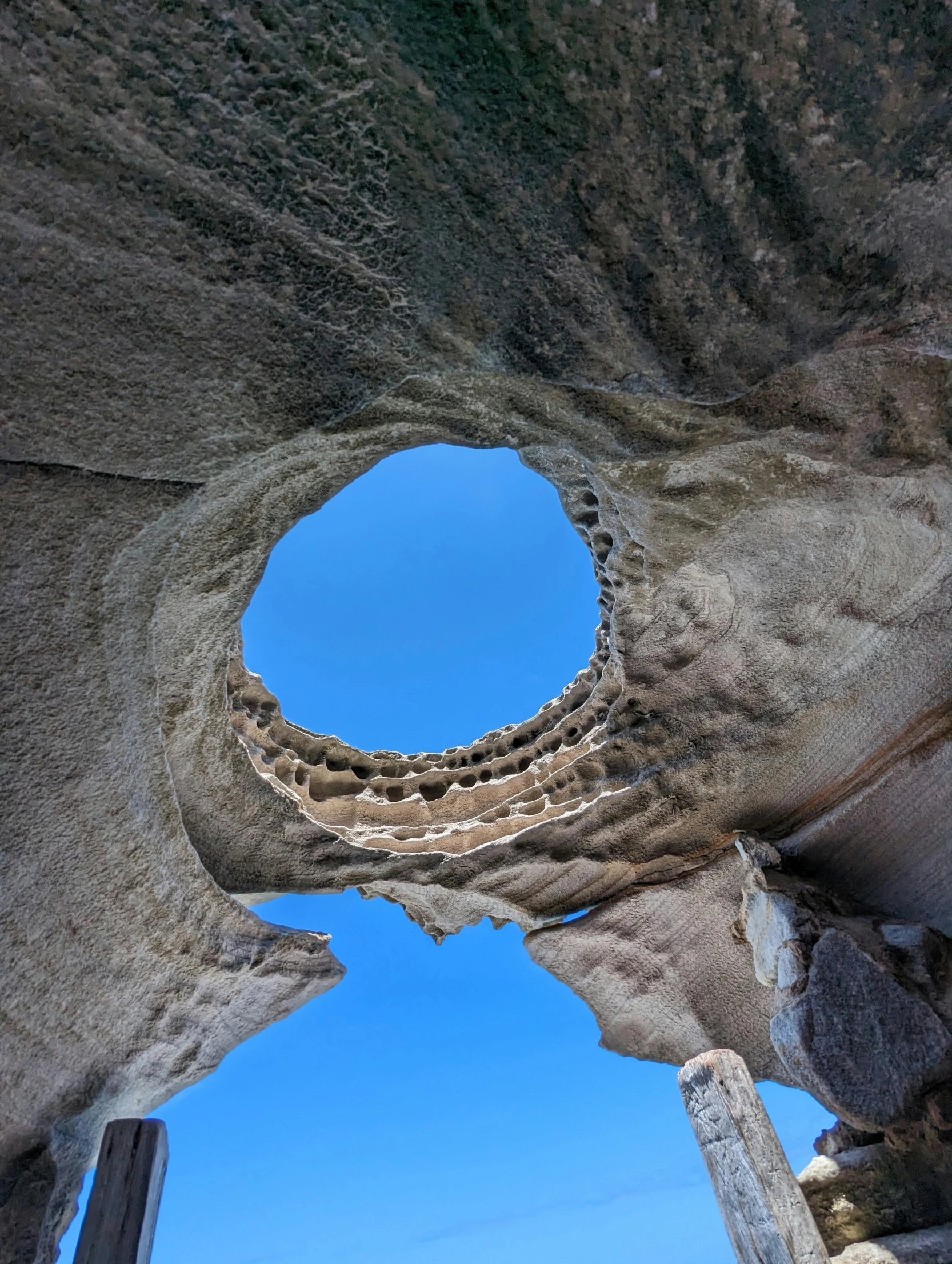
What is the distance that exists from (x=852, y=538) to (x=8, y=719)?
11.3ft

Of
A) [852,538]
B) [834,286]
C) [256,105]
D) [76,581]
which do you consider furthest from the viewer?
[852,538]

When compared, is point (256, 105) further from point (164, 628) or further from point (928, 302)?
point (164, 628)

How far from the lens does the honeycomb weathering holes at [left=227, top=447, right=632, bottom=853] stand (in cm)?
430

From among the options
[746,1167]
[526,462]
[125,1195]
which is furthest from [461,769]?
[125,1195]

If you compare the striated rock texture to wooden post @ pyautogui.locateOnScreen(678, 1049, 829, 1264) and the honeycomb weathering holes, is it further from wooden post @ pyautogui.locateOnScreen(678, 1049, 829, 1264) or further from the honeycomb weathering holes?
wooden post @ pyautogui.locateOnScreen(678, 1049, 829, 1264)

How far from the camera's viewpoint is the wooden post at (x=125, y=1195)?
2910mm

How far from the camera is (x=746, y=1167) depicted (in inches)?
125

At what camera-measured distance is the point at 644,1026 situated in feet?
14.9

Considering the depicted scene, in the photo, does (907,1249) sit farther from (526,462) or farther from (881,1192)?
(526,462)

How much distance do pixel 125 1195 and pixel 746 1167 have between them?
8.63 ft

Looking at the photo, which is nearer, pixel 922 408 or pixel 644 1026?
pixel 922 408

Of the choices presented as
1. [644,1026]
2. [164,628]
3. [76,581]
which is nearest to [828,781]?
[644,1026]

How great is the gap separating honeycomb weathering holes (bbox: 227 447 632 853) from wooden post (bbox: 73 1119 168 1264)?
1582 millimetres

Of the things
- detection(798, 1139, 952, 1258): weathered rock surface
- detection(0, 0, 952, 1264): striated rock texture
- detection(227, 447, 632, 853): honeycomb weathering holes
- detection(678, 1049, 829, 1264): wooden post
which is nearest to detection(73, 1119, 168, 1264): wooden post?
detection(0, 0, 952, 1264): striated rock texture
